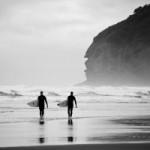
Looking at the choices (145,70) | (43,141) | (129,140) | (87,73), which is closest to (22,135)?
(43,141)

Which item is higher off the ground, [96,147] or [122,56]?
[122,56]

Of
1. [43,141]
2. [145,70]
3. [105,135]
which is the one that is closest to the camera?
[43,141]

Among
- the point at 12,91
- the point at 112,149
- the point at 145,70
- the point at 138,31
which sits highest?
the point at 138,31

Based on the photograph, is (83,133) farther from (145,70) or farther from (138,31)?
(138,31)

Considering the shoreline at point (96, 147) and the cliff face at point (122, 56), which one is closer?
the shoreline at point (96, 147)

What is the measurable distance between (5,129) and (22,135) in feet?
7.77

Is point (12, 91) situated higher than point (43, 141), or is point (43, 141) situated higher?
point (12, 91)

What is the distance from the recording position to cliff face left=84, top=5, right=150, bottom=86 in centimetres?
11919

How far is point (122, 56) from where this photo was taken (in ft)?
415

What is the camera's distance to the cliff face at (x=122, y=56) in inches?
4692

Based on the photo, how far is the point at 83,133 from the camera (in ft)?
53.5

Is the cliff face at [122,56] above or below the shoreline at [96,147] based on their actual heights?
above

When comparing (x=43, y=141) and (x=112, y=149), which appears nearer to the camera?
(x=112, y=149)

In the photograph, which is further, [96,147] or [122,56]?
[122,56]
